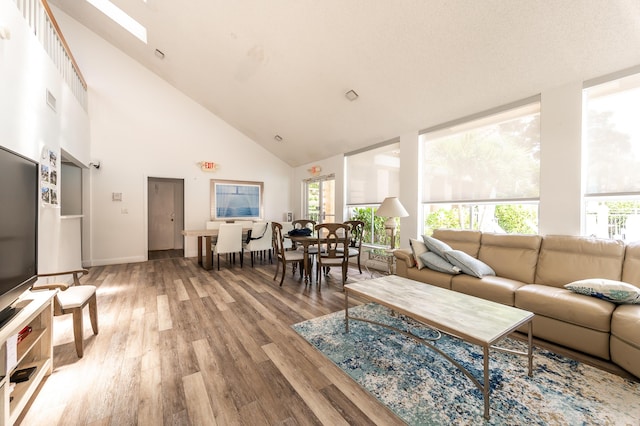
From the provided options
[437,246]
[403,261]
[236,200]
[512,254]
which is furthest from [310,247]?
[512,254]

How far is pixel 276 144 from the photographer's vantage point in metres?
6.52

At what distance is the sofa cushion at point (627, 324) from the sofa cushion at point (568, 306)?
0.14 feet

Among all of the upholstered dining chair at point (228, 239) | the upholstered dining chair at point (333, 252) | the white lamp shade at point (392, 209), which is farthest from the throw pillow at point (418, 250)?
the upholstered dining chair at point (228, 239)

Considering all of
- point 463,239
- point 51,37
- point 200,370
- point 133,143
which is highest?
point 51,37

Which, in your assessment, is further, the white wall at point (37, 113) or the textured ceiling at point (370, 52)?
the textured ceiling at point (370, 52)

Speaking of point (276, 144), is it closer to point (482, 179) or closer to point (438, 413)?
point (482, 179)

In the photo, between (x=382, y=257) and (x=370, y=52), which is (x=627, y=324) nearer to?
(x=382, y=257)

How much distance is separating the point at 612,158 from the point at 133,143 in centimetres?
758

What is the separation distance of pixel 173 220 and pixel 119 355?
581 cm

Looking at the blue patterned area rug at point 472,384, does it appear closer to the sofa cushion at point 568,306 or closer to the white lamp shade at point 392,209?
the sofa cushion at point 568,306

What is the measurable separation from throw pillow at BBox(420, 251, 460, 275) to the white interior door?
6.77 m

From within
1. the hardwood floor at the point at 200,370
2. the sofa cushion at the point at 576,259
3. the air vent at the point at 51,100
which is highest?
the air vent at the point at 51,100

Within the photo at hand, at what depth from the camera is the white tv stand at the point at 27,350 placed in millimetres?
1116

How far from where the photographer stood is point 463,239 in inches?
128
